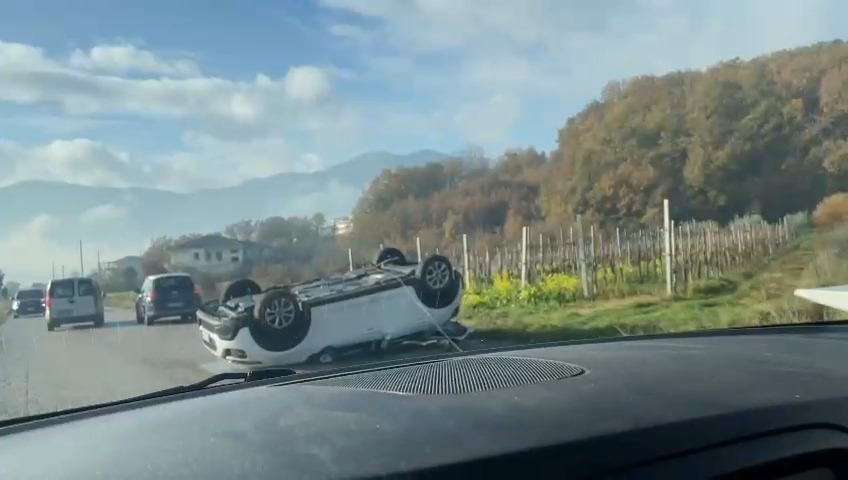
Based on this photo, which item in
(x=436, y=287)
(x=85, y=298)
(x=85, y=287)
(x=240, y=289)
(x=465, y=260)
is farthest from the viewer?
(x=465, y=260)

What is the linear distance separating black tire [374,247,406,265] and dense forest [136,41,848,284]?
0.96 metres

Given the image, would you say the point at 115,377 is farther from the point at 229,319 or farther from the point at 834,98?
the point at 834,98

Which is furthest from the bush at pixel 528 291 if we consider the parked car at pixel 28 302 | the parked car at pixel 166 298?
the parked car at pixel 28 302

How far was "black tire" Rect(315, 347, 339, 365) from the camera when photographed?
8.56m

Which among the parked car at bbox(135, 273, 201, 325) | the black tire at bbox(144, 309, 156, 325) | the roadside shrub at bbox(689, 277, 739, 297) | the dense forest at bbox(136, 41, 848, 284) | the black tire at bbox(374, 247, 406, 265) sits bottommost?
the roadside shrub at bbox(689, 277, 739, 297)

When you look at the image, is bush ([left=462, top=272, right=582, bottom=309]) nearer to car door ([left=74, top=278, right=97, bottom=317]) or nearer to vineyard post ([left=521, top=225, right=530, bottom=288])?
vineyard post ([left=521, top=225, right=530, bottom=288])

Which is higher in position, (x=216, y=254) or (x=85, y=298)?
(x=216, y=254)

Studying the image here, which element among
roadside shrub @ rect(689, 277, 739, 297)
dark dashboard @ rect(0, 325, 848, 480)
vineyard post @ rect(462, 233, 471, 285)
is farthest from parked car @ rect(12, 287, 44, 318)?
dark dashboard @ rect(0, 325, 848, 480)

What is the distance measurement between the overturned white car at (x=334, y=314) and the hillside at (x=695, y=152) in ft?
5.40

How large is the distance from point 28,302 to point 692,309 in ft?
20.9

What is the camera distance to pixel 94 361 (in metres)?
8.48

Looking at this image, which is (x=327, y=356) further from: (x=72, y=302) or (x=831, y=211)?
(x=831, y=211)

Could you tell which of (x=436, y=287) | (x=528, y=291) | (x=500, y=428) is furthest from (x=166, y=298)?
(x=500, y=428)

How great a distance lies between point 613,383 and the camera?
1.91m
